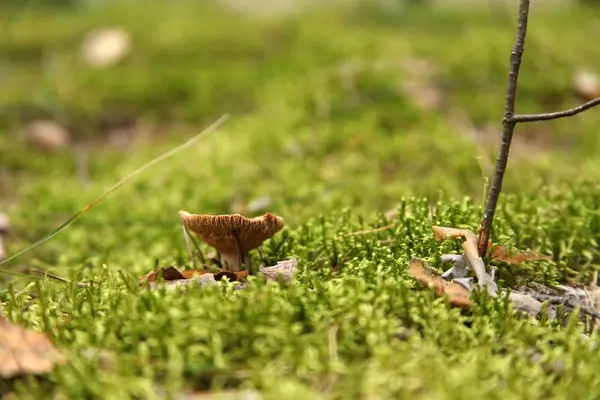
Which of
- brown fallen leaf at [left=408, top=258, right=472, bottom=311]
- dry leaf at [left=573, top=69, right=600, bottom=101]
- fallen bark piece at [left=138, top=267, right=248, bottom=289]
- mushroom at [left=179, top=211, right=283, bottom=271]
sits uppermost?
dry leaf at [left=573, top=69, right=600, bottom=101]

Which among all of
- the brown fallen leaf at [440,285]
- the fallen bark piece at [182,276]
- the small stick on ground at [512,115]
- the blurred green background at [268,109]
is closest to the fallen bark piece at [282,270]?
the fallen bark piece at [182,276]

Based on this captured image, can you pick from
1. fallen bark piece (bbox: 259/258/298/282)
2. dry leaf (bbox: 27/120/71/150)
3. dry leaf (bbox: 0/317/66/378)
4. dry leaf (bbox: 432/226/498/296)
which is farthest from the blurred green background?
dry leaf (bbox: 0/317/66/378)

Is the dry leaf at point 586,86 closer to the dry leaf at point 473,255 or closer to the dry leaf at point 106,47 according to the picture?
the dry leaf at point 473,255

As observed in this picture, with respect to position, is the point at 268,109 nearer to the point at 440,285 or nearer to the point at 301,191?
the point at 301,191

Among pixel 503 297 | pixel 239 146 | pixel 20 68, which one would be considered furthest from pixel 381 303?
pixel 20 68

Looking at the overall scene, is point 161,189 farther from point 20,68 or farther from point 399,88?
point 20,68

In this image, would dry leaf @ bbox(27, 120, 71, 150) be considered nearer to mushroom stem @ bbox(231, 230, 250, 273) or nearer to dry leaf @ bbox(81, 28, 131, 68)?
dry leaf @ bbox(81, 28, 131, 68)
